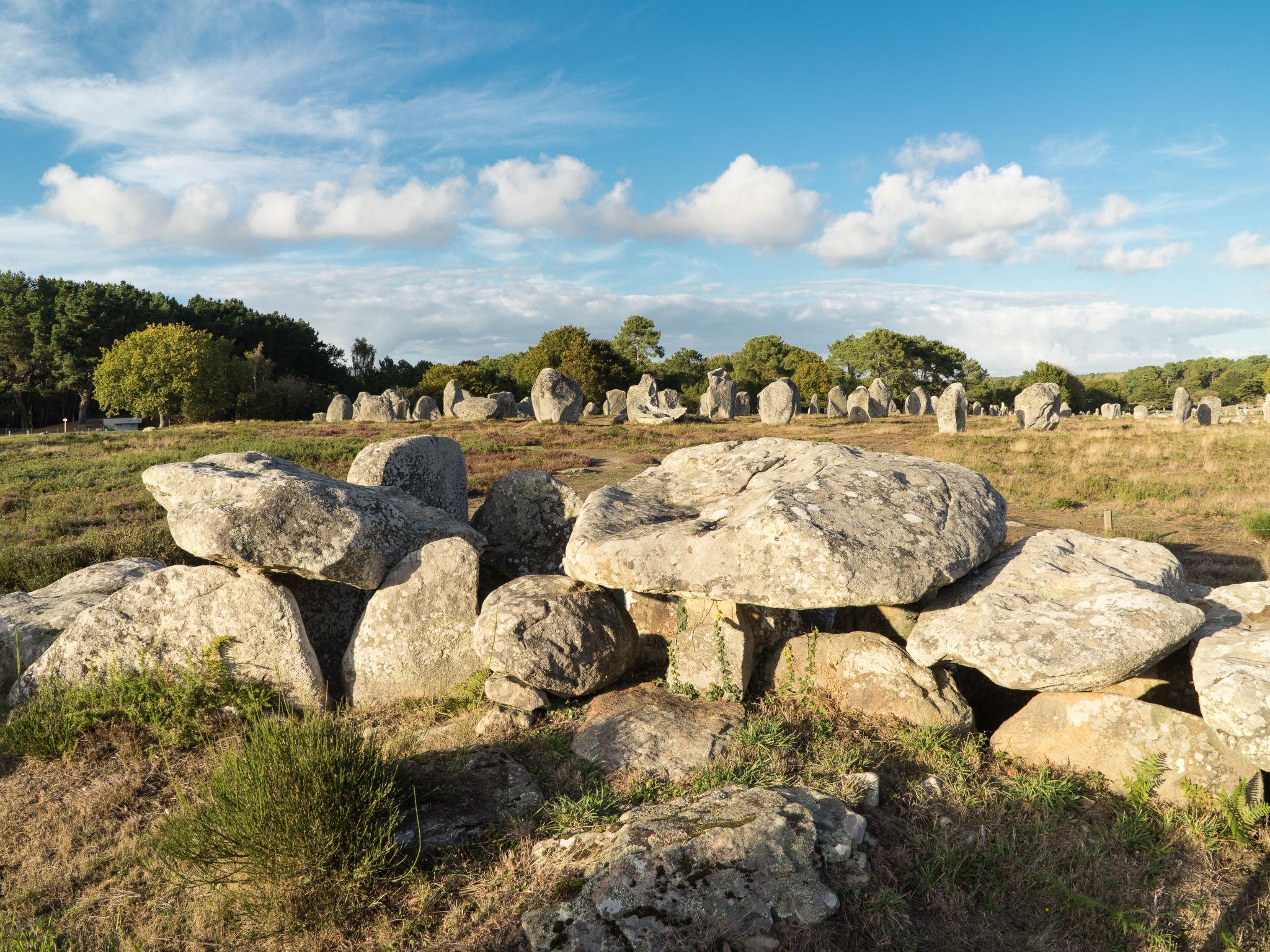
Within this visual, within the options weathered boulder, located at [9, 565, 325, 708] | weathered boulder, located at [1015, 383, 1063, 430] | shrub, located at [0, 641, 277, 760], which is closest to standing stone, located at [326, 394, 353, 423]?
weathered boulder, located at [1015, 383, 1063, 430]

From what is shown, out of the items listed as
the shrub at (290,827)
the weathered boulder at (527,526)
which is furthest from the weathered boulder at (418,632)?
the shrub at (290,827)

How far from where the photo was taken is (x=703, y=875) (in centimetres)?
383

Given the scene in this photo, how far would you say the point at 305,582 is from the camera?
753 centimetres

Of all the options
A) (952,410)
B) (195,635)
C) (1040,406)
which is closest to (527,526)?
(195,635)

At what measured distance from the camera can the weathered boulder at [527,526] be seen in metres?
8.52

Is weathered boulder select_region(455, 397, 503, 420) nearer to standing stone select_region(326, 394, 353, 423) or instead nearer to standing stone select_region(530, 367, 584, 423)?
standing stone select_region(530, 367, 584, 423)

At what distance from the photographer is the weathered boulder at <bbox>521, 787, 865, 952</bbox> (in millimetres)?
3605

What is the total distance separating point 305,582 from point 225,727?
172cm

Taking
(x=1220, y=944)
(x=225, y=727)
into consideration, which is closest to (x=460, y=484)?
(x=225, y=727)

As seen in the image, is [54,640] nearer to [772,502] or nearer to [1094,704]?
[772,502]

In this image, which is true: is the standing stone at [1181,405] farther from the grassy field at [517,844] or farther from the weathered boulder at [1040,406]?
the grassy field at [517,844]

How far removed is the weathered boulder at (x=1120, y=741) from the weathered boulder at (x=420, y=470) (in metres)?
6.27

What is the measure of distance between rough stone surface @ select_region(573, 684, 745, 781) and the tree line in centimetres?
Result: 4803

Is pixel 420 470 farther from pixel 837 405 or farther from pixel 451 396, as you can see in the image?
pixel 837 405
